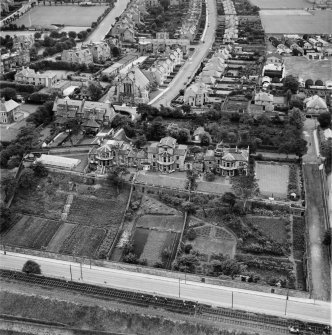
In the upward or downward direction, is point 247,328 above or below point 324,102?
below

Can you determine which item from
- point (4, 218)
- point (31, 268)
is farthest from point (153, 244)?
point (4, 218)

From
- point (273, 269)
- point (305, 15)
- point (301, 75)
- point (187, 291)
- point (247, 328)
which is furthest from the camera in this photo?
point (305, 15)

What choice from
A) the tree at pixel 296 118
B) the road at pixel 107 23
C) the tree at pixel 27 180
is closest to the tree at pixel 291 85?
the tree at pixel 296 118

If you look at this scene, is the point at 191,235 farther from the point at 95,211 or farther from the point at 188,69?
the point at 188,69

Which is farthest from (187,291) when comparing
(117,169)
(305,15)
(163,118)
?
(305,15)

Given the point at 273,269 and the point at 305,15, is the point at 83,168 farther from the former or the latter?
the point at 305,15

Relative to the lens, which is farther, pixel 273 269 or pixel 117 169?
pixel 117 169
